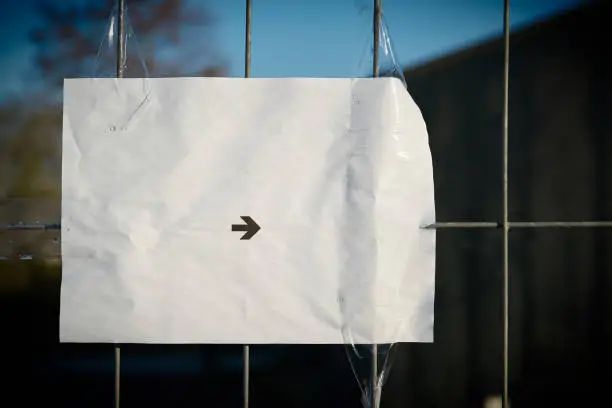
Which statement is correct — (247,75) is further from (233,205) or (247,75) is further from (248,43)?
(233,205)

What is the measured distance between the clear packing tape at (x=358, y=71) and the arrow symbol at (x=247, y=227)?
0.47 m

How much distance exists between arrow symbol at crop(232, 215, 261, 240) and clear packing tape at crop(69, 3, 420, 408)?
474 millimetres

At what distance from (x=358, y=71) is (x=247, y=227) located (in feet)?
2.82

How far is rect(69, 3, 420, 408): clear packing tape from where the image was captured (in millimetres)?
2207

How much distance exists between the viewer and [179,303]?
85.0 inches

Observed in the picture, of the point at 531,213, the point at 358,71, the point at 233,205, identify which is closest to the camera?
the point at 233,205

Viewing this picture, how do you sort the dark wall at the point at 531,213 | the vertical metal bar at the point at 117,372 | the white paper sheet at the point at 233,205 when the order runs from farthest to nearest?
the dark wall at the point at 531,213 < the vertical metal bar at the point at 117,372 < the white paper sheet at the point at 233,205

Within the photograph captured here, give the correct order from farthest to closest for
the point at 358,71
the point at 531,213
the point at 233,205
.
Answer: the point at 531,213
the point at 358,71
the point at 233,205

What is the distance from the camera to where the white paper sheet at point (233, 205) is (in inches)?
84.3

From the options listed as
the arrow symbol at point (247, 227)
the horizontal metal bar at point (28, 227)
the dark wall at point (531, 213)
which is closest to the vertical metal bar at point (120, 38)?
the horizontal metal bar at point (28, 227)

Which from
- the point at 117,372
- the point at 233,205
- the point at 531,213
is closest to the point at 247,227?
the point at 233,205

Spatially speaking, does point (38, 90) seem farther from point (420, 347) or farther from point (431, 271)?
point (420, 347)

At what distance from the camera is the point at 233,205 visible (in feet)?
7.01

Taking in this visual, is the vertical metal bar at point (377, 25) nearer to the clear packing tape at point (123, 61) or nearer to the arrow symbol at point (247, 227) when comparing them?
the arrow symbol at point (247, 227)
